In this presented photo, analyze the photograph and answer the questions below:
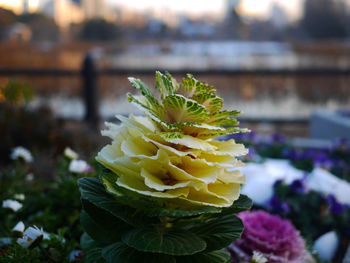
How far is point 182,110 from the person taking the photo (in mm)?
942

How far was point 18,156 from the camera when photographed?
2.02 meters

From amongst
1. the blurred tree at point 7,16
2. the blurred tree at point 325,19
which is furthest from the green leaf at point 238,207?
the blurred tree at point 325,19

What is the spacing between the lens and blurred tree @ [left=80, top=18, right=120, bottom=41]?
22.7m

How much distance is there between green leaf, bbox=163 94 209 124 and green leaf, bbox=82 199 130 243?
296 millimetres

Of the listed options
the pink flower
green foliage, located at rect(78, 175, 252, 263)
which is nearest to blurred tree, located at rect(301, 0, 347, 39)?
the pink flower

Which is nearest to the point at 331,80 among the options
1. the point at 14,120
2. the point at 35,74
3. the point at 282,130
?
the point at 282,130

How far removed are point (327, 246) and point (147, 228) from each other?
1.39 metres

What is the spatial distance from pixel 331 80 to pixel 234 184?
Result: 20.8 ft

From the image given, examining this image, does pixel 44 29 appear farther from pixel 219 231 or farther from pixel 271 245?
pixel 219 231

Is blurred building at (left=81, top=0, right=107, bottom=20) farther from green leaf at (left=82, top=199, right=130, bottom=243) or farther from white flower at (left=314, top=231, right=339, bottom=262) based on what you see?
green leaf at (left=82, top=199, right=130, bottom=243)

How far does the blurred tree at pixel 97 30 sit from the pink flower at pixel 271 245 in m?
22.5

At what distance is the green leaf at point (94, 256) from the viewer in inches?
40.5

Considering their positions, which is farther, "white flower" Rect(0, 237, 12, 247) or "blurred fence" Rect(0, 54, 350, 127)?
"blurred fence" Rect(0, 54, 350, 127)

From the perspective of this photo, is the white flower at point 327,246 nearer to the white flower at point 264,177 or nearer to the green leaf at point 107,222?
the white flower at point 264,177
